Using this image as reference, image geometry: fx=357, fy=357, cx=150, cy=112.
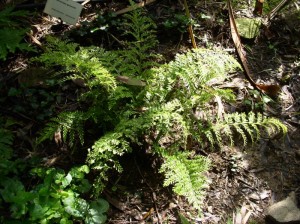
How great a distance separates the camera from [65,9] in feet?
10.0

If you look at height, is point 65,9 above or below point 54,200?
above

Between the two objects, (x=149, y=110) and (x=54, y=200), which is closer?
(x=54, y=200)

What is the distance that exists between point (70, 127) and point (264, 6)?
2.58m

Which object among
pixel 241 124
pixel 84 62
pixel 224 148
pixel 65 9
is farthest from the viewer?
pixel 65 9

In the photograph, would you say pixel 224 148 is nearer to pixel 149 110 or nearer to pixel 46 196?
pixel 149 110

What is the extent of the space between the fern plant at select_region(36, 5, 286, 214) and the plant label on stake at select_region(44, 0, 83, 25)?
531 millimetres

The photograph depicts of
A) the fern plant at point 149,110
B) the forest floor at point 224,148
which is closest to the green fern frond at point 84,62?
the fern plant at point 149,110

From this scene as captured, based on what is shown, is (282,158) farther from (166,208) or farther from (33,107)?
(33,107)

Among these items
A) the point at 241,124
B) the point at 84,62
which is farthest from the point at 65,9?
the point at 241,124

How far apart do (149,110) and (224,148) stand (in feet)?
2.76

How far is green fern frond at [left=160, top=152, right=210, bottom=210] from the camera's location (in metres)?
2.13

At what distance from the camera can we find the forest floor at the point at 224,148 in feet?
8.58

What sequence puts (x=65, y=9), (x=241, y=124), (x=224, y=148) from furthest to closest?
(x=65, y=9) < (x=224, y=148) < (x=241, y=124)

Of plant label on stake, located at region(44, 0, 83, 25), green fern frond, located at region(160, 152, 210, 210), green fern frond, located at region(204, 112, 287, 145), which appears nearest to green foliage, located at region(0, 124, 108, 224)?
green fern frond, located at region(160, 152, 210, 210)
